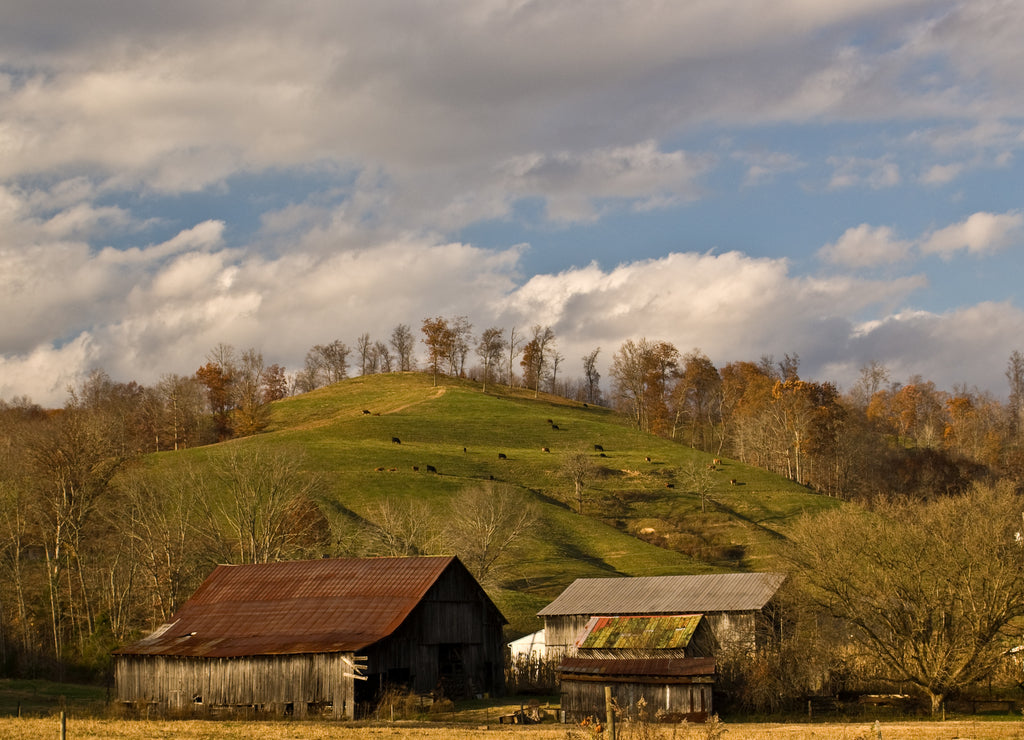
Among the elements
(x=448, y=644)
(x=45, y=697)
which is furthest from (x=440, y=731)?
(x=45, y=697)

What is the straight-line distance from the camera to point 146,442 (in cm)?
12531

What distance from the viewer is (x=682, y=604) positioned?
45.5m

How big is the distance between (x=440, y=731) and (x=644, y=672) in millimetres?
9194

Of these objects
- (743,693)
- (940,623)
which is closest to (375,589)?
(743,693)

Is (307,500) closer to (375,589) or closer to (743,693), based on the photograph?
(375,589)

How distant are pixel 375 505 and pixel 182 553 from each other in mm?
21642

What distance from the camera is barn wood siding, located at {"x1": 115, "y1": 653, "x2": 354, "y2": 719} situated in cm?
3797

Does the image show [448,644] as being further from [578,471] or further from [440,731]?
[578,471]

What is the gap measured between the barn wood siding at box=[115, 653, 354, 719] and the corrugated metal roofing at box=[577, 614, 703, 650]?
394 inches

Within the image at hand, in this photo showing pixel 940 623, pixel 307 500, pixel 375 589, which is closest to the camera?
pixel 940 623

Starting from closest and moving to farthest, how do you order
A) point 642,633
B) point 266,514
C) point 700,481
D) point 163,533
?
point 642,633, point 163,533, point 266,514, point 700,481

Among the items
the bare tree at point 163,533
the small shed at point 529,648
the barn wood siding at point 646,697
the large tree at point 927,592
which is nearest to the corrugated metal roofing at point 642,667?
the barn wood siding at point 646,697

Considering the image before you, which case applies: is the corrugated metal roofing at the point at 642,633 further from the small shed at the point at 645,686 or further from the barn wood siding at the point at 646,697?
the barn wood siding at the point at 646,697

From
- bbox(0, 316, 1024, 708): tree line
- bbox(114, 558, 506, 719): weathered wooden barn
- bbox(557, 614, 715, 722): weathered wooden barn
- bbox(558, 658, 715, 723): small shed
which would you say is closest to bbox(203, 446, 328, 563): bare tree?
bbox(0, 316, 1024, 708): tree line
